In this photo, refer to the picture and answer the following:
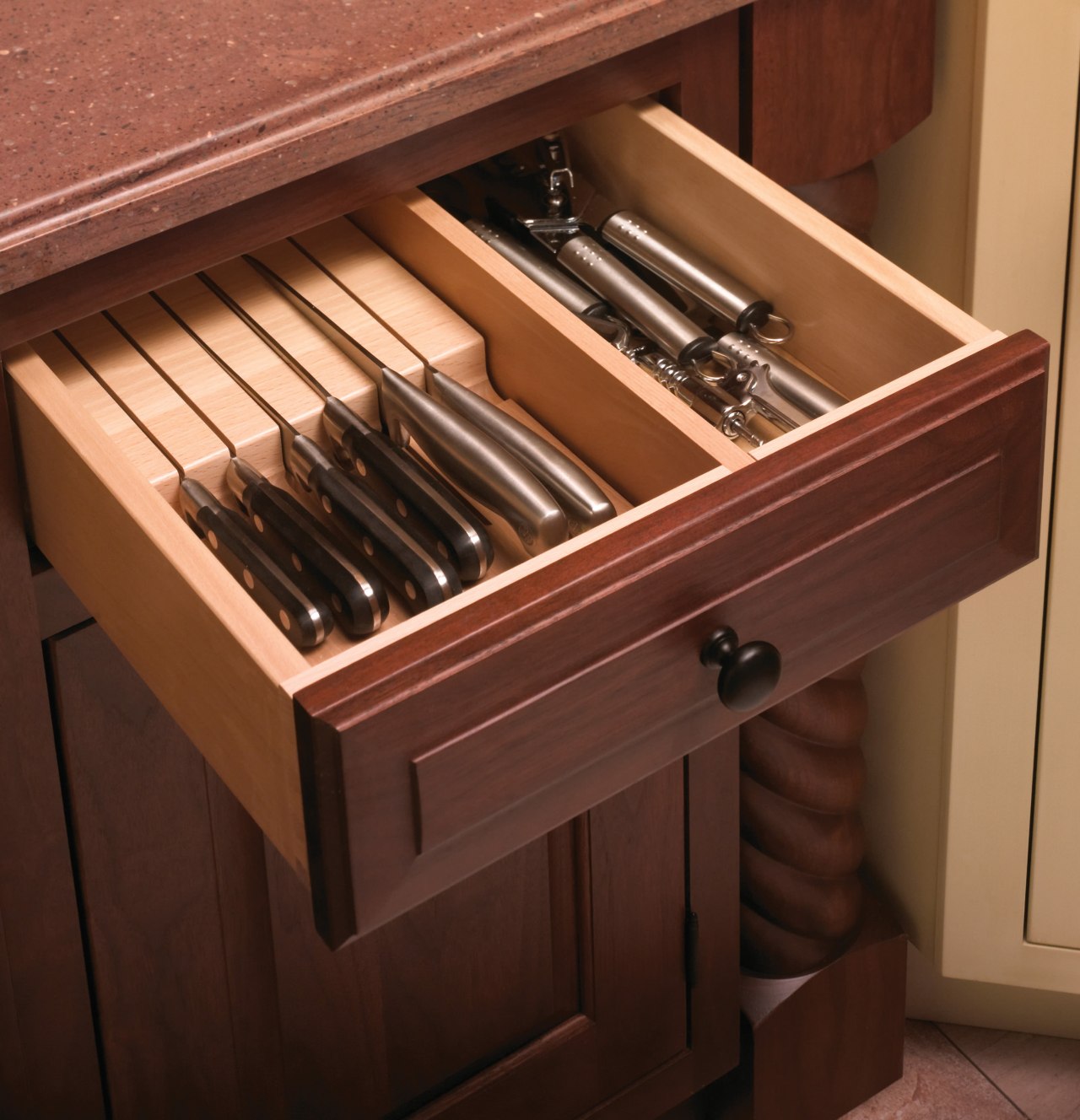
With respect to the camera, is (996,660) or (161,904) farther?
(996,660)

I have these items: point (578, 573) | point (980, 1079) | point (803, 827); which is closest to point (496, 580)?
point (578, 573)

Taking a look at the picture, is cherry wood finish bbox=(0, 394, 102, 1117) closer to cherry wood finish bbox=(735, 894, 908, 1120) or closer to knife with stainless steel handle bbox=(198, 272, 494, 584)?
knife with stainless steel handle bbox=(198, 272, 494, 584)

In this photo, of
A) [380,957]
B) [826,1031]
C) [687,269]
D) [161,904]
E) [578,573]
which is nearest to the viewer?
[578,573]

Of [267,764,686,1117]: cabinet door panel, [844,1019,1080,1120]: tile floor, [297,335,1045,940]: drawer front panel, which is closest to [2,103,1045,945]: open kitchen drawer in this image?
[297,335,1045,940]: drawer front panel

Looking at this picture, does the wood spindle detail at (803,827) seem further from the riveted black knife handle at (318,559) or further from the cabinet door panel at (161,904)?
the riveted black knife handle at (318,559)

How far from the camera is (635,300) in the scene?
868 millimetres

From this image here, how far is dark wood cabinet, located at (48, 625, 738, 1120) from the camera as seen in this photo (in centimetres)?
93

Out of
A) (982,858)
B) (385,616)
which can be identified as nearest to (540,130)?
(385,616)

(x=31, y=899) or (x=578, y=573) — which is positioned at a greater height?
(x=578, y=573)

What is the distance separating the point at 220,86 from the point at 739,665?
13.5 inches

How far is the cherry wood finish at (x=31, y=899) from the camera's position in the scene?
80 centimetres

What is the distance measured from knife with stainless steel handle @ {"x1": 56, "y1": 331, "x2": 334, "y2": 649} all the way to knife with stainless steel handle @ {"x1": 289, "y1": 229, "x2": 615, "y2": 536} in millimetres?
112

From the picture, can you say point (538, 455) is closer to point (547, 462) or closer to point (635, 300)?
point (547, 462)

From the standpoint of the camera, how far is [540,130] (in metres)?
0.85
